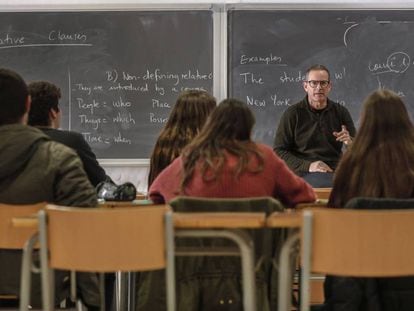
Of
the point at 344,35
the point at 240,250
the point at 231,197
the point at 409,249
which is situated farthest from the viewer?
the point at 344,35

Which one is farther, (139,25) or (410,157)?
(139,25)

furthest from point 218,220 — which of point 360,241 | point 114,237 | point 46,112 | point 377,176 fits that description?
point 46,112

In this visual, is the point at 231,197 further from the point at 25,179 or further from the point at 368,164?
the point at 25,179

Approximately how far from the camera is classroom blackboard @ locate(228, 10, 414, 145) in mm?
5281

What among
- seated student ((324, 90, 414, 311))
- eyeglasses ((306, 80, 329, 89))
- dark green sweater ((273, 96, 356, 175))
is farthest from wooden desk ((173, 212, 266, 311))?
eyeglasses ((306, 80, 329, 89))

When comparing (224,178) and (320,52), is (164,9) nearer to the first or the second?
(320,52)

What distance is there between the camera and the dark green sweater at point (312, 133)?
15.3ft

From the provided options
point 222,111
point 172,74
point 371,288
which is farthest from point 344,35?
point 371,288

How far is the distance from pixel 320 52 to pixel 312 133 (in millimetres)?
906

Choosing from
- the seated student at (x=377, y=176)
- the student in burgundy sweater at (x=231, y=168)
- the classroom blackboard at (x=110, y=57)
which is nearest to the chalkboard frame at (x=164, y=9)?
the classroom blackboard at (x=110, y=57)

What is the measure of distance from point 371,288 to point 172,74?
3229 mm

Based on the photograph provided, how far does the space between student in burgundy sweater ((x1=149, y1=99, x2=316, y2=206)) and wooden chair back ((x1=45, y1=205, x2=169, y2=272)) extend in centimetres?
44

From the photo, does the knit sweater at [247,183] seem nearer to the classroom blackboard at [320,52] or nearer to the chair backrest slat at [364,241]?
the chair backrest slat at [364,241]

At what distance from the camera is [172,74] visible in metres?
5.31
